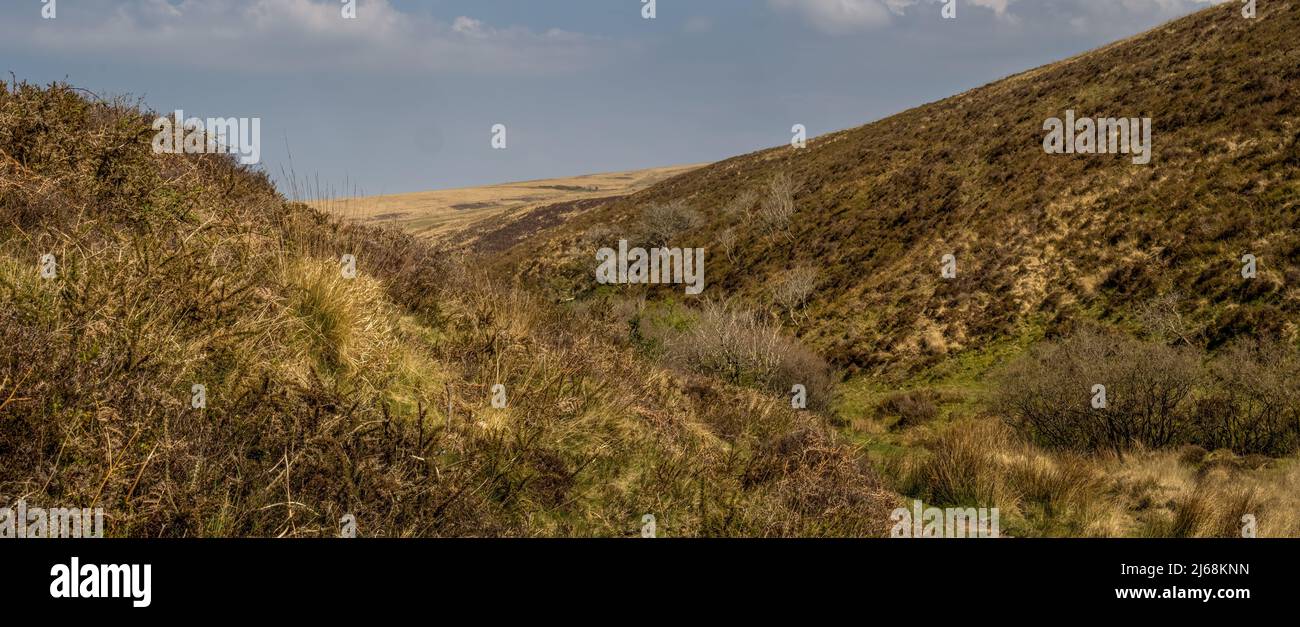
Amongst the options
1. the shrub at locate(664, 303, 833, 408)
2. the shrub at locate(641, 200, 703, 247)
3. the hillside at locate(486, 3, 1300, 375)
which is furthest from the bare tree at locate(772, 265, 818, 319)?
the shrub at locate(641, 200, 703, 247)

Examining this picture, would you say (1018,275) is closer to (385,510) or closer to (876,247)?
(876,247)

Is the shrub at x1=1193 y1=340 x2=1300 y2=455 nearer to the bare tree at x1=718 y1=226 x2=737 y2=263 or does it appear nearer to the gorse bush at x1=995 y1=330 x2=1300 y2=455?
the gorse bush at x1=995 y1=330 x2=1300 y2=455

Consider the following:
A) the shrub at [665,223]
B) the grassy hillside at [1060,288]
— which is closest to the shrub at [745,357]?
the grassy hillside at [1060,288]

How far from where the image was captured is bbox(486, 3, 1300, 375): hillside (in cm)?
1873

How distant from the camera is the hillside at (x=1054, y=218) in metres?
18.7

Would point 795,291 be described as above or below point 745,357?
above

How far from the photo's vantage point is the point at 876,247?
29.6 m

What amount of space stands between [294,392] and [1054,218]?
26.7 meters

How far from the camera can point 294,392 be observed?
3.39 metres

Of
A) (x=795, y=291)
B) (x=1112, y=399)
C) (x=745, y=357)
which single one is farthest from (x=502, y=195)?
(x=1112, y=399)

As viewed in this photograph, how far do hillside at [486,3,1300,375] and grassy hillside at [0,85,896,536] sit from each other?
17.9ft

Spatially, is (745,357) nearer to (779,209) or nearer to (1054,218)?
(1054,218)

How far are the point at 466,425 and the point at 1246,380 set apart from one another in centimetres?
1503

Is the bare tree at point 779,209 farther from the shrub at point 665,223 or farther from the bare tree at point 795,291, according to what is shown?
the bare tree at point 795,291
